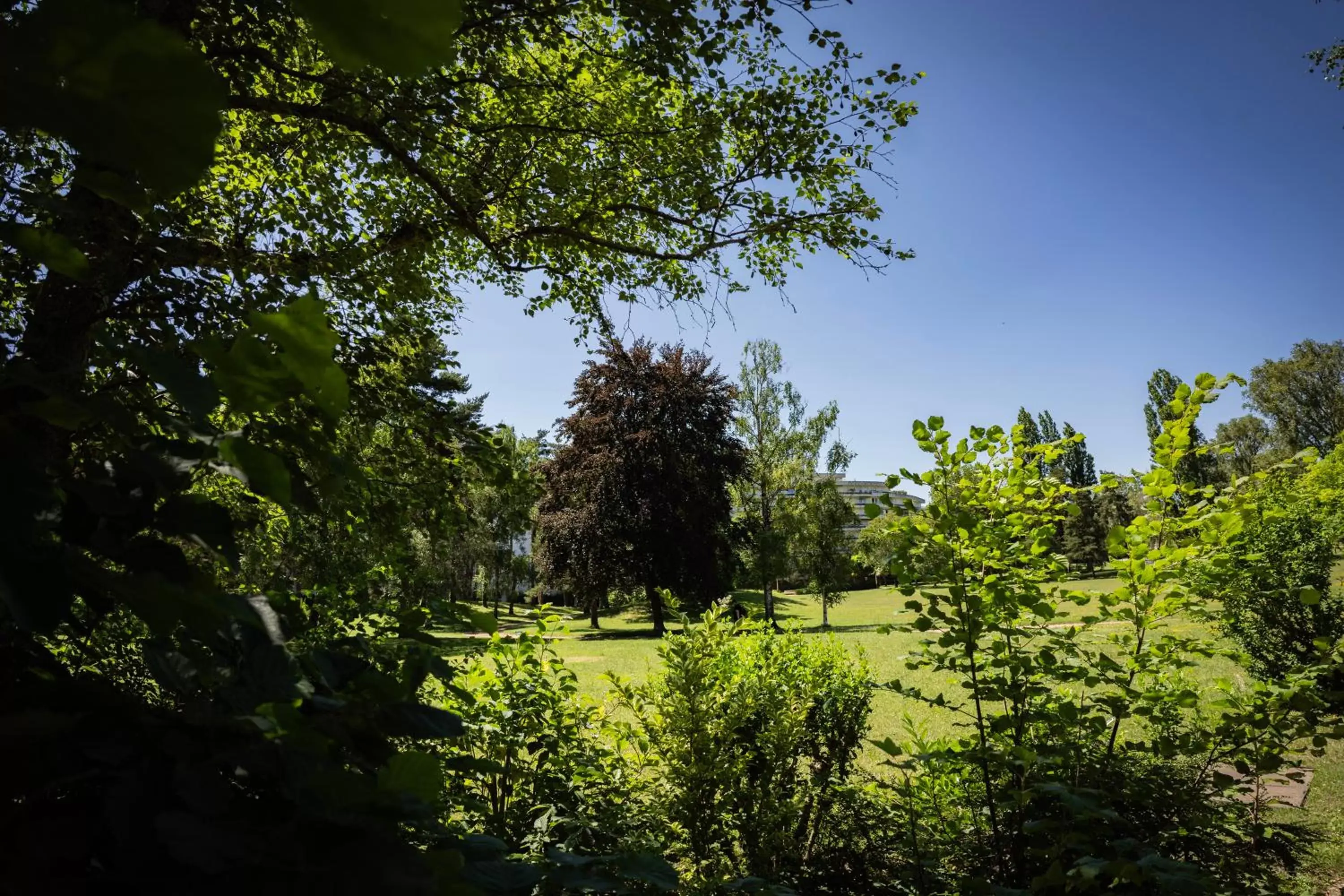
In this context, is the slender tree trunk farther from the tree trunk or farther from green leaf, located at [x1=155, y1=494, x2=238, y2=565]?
green leaf, located at [x1=155, y1=494, x2=238, y2=565]

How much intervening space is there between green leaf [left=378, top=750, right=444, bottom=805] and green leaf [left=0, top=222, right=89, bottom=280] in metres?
0.60

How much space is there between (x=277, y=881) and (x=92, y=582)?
28 centimetres

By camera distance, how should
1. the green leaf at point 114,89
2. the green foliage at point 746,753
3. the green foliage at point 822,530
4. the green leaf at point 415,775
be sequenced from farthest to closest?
the green foliage at point 822,530 → the green foliage at point 746,753 → the green leaf at point 415,775 → the green leaf at point 114,89

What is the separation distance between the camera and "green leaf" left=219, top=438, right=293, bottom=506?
653 millimetres

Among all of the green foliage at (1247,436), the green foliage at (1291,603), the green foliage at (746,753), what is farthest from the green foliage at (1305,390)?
the green foliage at (746,753)

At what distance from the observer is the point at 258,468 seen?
67 cm

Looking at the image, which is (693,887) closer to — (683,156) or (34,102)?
(34,102)

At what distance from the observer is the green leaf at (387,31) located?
40cm

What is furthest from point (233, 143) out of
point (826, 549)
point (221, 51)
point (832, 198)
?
point (826, 549)

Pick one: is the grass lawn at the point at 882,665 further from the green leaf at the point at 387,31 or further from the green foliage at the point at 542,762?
the green leaf at the point at 387,31

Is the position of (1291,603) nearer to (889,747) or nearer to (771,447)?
(889,747)

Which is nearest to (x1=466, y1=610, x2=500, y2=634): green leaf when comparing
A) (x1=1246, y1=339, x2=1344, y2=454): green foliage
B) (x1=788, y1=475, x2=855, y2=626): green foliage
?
(x1=788, y1=475, x2=855, y2=626): green foliage

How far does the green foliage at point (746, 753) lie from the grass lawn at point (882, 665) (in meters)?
0.29

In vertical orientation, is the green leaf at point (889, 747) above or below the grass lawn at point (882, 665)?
above
